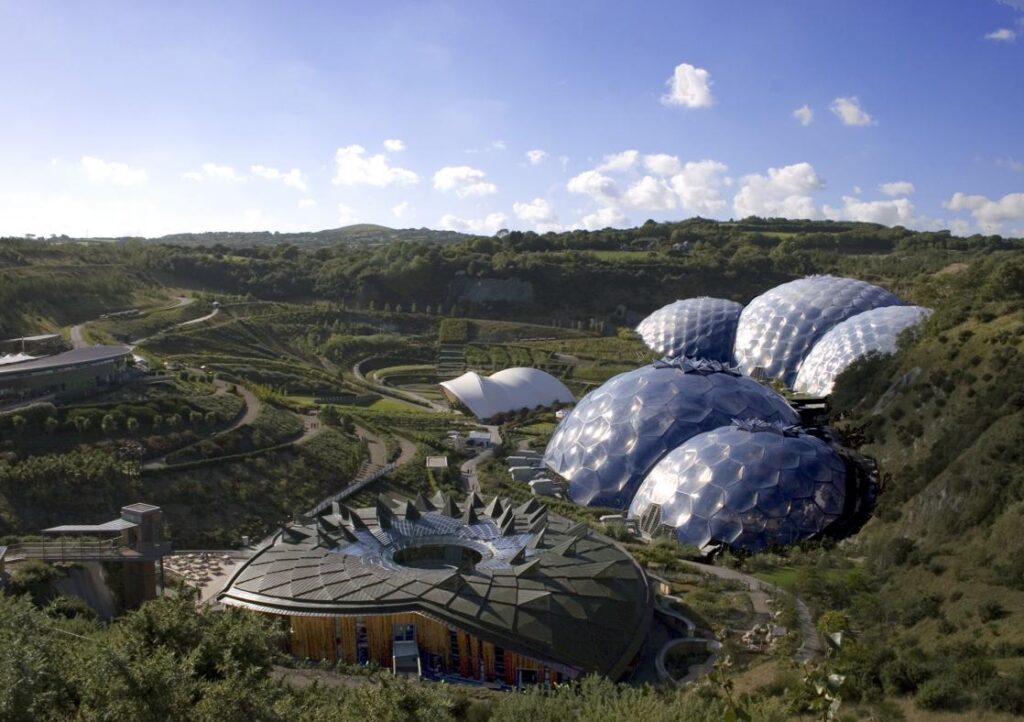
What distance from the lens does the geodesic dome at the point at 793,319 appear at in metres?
50.7

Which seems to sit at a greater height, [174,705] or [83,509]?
[174,705]

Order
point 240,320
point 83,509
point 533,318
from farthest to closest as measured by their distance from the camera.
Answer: point 533,318 → point 240,320 → point 83,509

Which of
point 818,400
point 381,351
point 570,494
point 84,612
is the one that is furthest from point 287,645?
point 381,351

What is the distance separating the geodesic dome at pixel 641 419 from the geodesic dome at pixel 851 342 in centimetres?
1017

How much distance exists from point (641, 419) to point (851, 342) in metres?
17.7

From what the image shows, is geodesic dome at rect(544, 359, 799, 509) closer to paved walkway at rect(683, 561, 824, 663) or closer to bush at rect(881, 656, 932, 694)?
paved walkway at rect(683, 561, 824, 663)

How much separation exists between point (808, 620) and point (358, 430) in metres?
25.7

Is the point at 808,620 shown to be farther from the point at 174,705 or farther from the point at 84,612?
the point at 84,612

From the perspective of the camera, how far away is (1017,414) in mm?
24047

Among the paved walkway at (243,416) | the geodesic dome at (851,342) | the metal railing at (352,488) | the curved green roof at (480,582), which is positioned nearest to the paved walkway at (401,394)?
the paved walkway at (243,416)

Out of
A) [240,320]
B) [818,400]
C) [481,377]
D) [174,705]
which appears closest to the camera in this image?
[174,705]

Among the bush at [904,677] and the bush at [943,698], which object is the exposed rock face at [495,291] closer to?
the bush at [904,677]

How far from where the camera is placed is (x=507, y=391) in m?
51.6

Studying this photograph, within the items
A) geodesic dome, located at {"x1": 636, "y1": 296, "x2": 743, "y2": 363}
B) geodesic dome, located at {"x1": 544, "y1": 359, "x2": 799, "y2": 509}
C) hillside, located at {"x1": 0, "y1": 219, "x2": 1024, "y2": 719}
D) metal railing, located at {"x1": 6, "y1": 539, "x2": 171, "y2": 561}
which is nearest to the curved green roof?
metal railing, located at {"x1": 6, "y1": 539, "x2": 171, "y2": 561}
